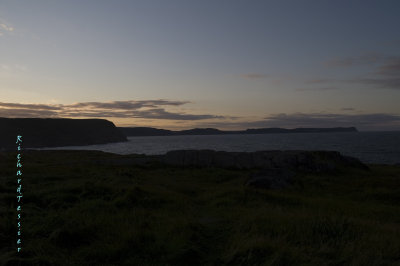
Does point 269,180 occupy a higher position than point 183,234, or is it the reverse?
point 183,234

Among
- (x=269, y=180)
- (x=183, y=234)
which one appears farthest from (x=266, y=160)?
(x=183, y=234)

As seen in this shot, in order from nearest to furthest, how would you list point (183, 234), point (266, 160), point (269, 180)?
point (183, 234) < point (269, 180) < point (266, 160)

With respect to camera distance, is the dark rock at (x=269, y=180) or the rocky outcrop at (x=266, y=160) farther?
the rocky outcrop at (x=266, y=160)

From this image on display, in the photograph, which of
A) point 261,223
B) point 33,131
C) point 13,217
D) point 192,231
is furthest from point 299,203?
point 33,131

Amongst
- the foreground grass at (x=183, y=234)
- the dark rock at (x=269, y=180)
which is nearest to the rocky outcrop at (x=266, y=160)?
the dark rock at (x=269, y=180)

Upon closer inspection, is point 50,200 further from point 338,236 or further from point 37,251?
point 338,236

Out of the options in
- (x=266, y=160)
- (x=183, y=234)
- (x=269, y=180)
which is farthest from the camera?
(x=266, y=160)

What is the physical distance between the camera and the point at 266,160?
107 feet

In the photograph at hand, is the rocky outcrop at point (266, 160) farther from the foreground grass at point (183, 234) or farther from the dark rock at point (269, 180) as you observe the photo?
the foreground grass at point (183, 234)

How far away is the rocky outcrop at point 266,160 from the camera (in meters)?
30.7

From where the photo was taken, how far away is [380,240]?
23.9ft

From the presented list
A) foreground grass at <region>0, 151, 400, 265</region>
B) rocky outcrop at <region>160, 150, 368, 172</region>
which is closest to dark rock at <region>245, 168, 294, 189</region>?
foreground grass at <region>0, 151, 400, 265</region>

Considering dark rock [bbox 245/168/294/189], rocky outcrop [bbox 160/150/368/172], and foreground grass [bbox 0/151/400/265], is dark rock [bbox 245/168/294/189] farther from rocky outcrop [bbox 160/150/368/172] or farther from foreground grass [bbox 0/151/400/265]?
rocky outcrop [bbox 160/150/368/172]

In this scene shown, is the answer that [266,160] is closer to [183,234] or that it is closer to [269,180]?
[269,180]
